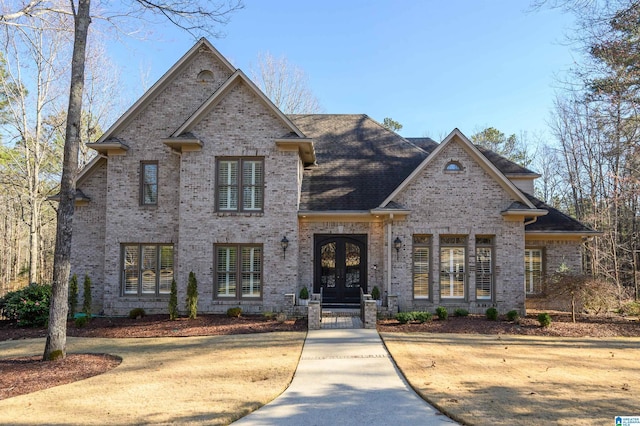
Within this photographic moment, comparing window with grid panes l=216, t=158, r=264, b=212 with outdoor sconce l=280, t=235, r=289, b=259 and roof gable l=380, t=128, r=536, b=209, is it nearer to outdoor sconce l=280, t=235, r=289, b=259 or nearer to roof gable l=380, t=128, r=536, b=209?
outdoor sconce l=280, t=235, r=289, b=259

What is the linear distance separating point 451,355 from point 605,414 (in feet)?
12.5

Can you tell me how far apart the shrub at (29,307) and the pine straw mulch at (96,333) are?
335 millimetres

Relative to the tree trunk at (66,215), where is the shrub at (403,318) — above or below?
below

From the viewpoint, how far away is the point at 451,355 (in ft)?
30.6

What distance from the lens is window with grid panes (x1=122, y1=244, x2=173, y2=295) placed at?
1509 cm

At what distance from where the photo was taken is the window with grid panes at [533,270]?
1634 centimetres

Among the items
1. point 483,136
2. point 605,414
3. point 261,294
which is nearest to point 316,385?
point 605,414

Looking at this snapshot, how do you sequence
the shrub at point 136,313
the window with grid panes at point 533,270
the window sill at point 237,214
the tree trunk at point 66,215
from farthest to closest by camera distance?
the window with grid panes at point 533,270 → the window sill at point 237,214 → the shrub at point 136,313 → the tree trunk at point 66,215

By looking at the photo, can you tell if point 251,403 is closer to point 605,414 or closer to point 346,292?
point 605,414

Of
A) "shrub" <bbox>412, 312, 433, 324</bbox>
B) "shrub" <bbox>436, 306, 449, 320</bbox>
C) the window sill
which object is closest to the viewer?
"shrub" <bbox>412, 312, 433, 324</bbox>

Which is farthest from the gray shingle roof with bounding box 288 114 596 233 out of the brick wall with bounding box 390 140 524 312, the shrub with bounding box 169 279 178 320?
the shrub with bounding box 169 279 178 320

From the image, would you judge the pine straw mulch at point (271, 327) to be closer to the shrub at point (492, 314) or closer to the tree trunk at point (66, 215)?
the shrub at point (492, 314)

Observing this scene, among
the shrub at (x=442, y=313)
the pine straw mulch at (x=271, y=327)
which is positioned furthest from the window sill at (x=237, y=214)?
the shrub at (x=442, y=313)

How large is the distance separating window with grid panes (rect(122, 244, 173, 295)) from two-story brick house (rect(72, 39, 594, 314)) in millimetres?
37
